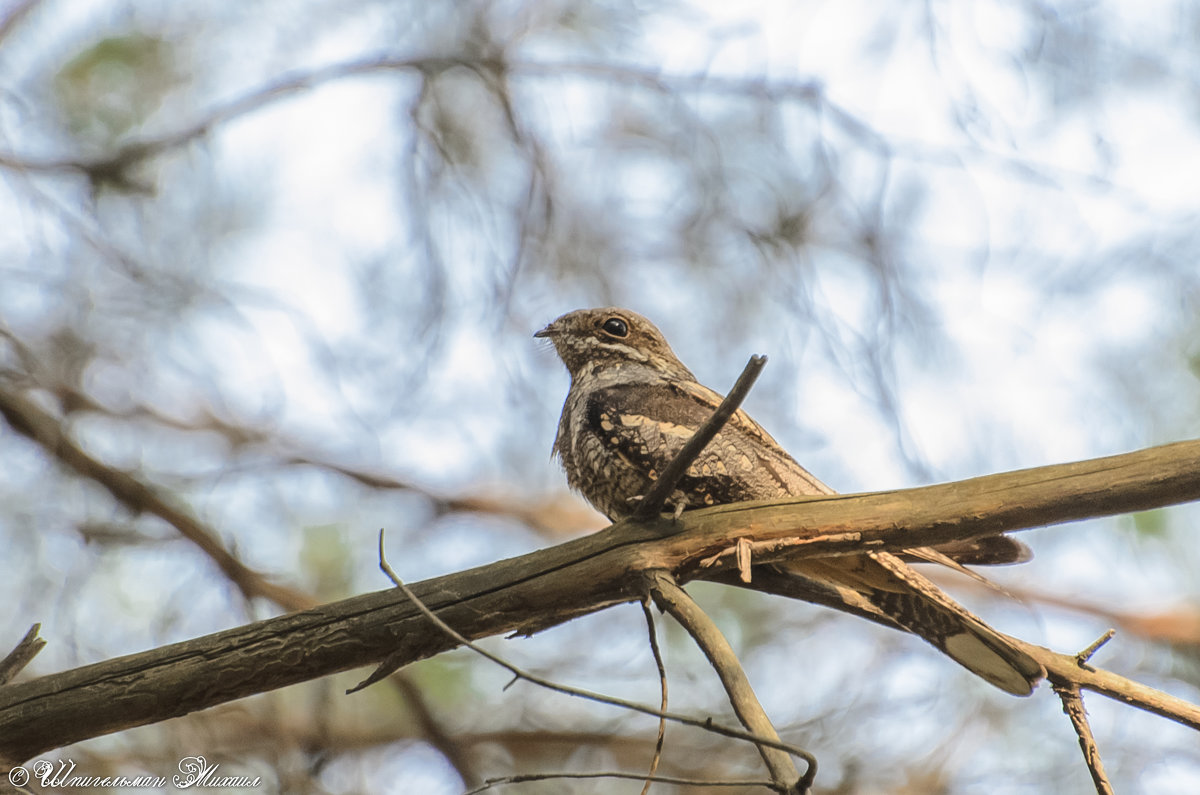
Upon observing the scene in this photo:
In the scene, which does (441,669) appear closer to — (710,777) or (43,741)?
(710,777)

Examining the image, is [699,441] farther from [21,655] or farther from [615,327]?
[21,655]

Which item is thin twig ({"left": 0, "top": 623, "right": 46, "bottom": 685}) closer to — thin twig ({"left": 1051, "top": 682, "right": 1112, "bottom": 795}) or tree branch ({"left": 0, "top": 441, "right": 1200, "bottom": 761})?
tree branch ({"left": 0, "top": 441, "right": 1200, "bottom": 761})

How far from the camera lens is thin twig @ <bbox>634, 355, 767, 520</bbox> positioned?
6.94 feet

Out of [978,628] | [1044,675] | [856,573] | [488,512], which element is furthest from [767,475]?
[488,512]

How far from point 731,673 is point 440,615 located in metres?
0.88

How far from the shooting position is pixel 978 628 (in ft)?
9.34

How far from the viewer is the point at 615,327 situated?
4.09 metres

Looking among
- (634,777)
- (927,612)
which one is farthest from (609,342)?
(634,777)

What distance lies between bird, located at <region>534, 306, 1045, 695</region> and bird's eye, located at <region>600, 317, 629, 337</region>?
208 millimetres

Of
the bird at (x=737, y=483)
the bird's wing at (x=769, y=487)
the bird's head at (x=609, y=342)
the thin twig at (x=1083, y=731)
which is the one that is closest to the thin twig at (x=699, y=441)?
the bird at (x=737, y=483)

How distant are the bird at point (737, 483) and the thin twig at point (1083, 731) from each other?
0.08 m

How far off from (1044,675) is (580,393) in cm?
177

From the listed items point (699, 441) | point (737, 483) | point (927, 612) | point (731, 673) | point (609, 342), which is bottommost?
point (731, 673)

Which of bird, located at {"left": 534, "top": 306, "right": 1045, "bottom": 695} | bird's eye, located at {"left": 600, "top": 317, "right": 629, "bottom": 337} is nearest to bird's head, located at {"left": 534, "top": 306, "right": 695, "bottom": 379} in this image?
bird's eye, located at {"left": 600, "top": 317, "right": 629, "bottom": 337}
